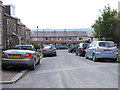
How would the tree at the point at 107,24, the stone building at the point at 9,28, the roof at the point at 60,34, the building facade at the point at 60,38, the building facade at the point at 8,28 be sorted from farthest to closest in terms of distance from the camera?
the roof at the point at 60,34, the building facade at the point at 60,38, the tree at the point at 107,24, the stone building at the point at 9,28, the building facade at the point at 8,28

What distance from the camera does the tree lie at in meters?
31.2

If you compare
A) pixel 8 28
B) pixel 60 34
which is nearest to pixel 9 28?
pixel 8 28

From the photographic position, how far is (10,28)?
34094 mm

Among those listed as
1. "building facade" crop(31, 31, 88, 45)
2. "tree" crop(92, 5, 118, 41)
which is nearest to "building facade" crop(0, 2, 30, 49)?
"tree" crop(92, 5, 118, 41)

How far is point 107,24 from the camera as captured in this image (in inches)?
1230

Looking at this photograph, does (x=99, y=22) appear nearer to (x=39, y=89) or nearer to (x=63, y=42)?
(x=39, y=89)

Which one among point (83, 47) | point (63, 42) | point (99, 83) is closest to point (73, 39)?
point (63, 42)

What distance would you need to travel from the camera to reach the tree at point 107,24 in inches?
1228

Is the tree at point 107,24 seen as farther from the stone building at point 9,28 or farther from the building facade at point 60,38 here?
the building facade at point 60,38

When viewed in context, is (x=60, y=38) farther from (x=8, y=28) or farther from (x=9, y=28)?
(x=8, y=28)

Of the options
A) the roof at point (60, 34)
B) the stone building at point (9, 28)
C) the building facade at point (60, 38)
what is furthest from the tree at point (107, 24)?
the roof at point (60, 34)

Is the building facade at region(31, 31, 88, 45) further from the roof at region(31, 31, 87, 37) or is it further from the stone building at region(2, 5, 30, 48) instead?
the stone building at region(2, 5, 30, 48)

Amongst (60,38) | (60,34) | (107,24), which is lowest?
(60,38)

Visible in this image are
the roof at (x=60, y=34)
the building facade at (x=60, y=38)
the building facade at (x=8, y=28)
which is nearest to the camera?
the building facade at (x=8, y=28)
